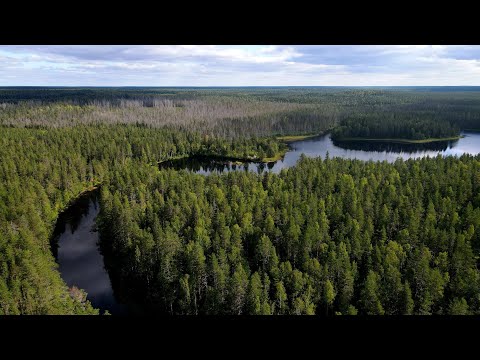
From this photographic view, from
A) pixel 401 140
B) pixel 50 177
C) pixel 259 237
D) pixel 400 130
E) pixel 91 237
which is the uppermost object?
pixel 400 130

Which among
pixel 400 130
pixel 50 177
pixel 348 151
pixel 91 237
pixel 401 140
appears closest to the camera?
pixel 91 237

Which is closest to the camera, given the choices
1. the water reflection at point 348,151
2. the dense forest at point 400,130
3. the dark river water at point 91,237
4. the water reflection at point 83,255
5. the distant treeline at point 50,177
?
the distant treeline at point 50,177

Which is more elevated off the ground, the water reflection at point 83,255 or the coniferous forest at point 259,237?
the coniferous forest at point 259,237

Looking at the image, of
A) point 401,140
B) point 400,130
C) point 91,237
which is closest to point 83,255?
point 91,237

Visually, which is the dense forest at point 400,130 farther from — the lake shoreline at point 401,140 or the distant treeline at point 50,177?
the distant treeline at point 50,177

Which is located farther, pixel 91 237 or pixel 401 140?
pixel 401 140

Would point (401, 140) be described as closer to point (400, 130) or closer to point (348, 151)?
point (400, 130)

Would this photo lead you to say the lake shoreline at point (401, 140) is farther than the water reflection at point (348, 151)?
Yes

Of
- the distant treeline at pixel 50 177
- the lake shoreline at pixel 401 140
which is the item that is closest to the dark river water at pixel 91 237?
the distant treeline at pixel 50 177

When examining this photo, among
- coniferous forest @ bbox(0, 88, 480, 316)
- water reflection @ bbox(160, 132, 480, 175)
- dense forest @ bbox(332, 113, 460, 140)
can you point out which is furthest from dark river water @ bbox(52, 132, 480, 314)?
dense forest @ bbox(332, 113, 460, 140)

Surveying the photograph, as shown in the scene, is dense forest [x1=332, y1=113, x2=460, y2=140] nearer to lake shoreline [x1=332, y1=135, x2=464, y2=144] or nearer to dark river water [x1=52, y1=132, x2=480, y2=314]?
lake shoreline [x1=332, y1=135, x2=464, y2=144]
